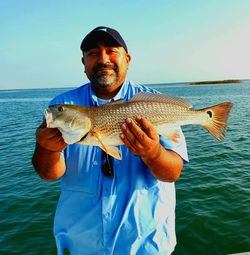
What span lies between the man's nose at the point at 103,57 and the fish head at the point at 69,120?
57 cm

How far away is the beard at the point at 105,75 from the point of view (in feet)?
10.6

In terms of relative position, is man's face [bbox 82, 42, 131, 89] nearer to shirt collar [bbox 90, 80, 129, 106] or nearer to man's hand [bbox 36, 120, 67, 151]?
shirt collar [bbox 90, 80, 129, 106]

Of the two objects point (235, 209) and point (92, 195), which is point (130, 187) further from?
point (235, 209)

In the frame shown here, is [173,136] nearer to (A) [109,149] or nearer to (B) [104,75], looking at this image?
(A) [109,149]

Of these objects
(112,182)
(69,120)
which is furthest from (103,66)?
(112,182)

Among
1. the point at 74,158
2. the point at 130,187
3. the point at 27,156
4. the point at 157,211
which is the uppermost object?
the point at 74,158

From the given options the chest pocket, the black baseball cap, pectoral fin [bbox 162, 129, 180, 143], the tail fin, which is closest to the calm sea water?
the tail fin

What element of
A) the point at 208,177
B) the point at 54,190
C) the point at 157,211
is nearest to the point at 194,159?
the point at 208,177

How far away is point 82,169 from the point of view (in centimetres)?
309

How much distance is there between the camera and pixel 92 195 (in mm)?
3031

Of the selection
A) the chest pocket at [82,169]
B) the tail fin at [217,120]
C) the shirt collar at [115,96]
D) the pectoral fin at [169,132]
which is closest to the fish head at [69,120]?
the chest pocket at [82,169]

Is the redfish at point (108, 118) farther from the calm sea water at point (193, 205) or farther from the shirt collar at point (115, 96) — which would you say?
the calm sea water at point (193, 205)

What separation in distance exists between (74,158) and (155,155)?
2.77 ft

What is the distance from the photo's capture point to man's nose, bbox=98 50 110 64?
127 inches
